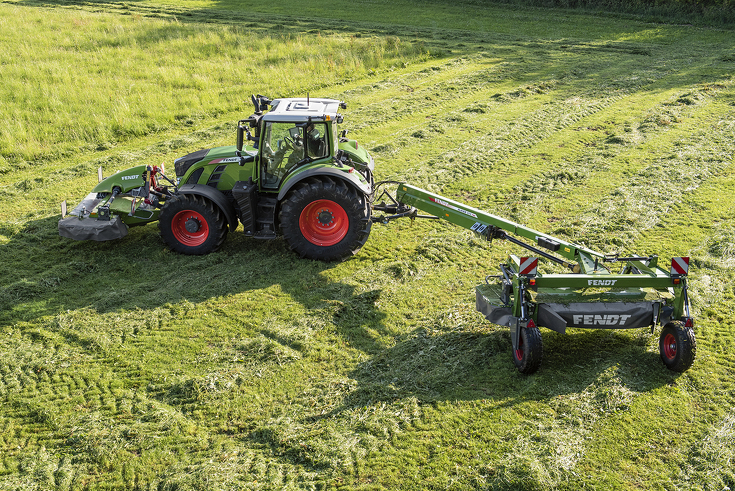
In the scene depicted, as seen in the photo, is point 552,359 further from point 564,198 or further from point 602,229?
point 564,198

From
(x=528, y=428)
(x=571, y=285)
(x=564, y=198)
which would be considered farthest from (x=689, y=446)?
(x=564, y=198)

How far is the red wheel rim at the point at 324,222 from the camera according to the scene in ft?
25.9

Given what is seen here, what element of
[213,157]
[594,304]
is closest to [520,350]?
[594,304]

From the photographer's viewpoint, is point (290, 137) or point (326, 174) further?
point (290, 137)

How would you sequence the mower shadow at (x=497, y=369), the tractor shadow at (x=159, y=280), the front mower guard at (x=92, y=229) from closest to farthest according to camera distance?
the mower shadow at (x=497, y=369)
the tractor shadow at (x=159, y=280)
the front mower guard at (x=92, y=229)

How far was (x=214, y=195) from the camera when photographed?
8062 mm

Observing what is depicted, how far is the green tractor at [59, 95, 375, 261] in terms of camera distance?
7.77 meters

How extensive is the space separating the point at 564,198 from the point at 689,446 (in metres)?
5.77

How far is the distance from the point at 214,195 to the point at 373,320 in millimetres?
3036

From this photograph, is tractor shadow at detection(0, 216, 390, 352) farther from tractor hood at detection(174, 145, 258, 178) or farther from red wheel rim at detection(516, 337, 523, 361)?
red wheel rim at detection(516, 337, 523, 361)

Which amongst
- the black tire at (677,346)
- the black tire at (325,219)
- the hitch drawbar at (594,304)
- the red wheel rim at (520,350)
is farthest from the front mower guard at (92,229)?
the black tire at (677,346)

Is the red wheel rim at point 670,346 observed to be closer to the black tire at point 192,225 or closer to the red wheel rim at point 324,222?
the red wheel rim at point 324,222

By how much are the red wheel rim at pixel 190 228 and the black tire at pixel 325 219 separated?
1251 millimetres

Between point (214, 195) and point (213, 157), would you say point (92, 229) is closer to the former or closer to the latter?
point (214, 195)
